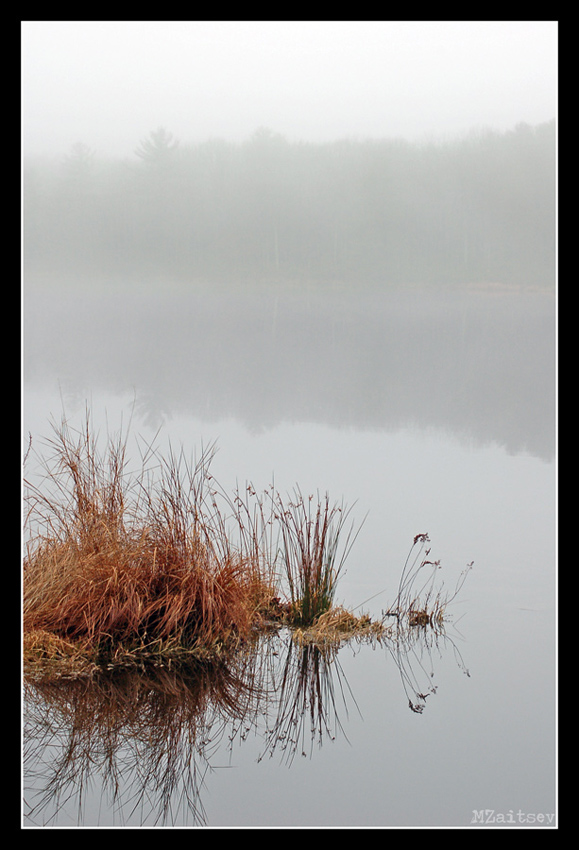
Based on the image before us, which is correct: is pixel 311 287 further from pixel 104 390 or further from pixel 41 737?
pixel 41 737

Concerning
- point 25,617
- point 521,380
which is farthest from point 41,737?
point 521,380

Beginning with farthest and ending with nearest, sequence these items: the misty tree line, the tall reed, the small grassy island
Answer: the misty tree line → the tall reed → the small grassy island

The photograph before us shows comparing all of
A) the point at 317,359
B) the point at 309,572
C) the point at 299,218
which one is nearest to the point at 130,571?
the point at 309,572

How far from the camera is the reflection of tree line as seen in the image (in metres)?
3.05

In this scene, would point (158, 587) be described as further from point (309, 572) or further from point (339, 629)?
point (339, 629)

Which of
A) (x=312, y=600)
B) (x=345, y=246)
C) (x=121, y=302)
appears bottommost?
(x=312, y=600)

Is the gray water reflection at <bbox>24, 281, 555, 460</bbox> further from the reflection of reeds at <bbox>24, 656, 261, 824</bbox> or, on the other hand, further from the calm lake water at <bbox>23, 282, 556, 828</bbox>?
the reflection of reeds at <bbox>24, 656, 261, 824</bbox>

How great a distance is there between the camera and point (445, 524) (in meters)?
6.35

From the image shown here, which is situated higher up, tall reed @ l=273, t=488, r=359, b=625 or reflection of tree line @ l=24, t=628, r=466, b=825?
tall reed @ l=273, t=488, r=359, b=625

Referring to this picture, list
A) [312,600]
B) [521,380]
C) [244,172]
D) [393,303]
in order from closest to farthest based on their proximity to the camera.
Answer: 1. [312,600]
2. [521,380]
3. [244,172]
4. [393,303]

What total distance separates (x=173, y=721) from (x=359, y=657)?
3.27 ft

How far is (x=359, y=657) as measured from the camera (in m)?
4.12

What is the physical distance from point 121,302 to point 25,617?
29.5 m

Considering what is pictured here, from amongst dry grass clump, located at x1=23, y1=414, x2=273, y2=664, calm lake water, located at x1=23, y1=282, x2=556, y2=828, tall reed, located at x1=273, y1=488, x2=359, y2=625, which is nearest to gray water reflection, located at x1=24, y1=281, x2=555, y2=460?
calm lake water, located at x1=23, y1=282, x2=556, y2=828
